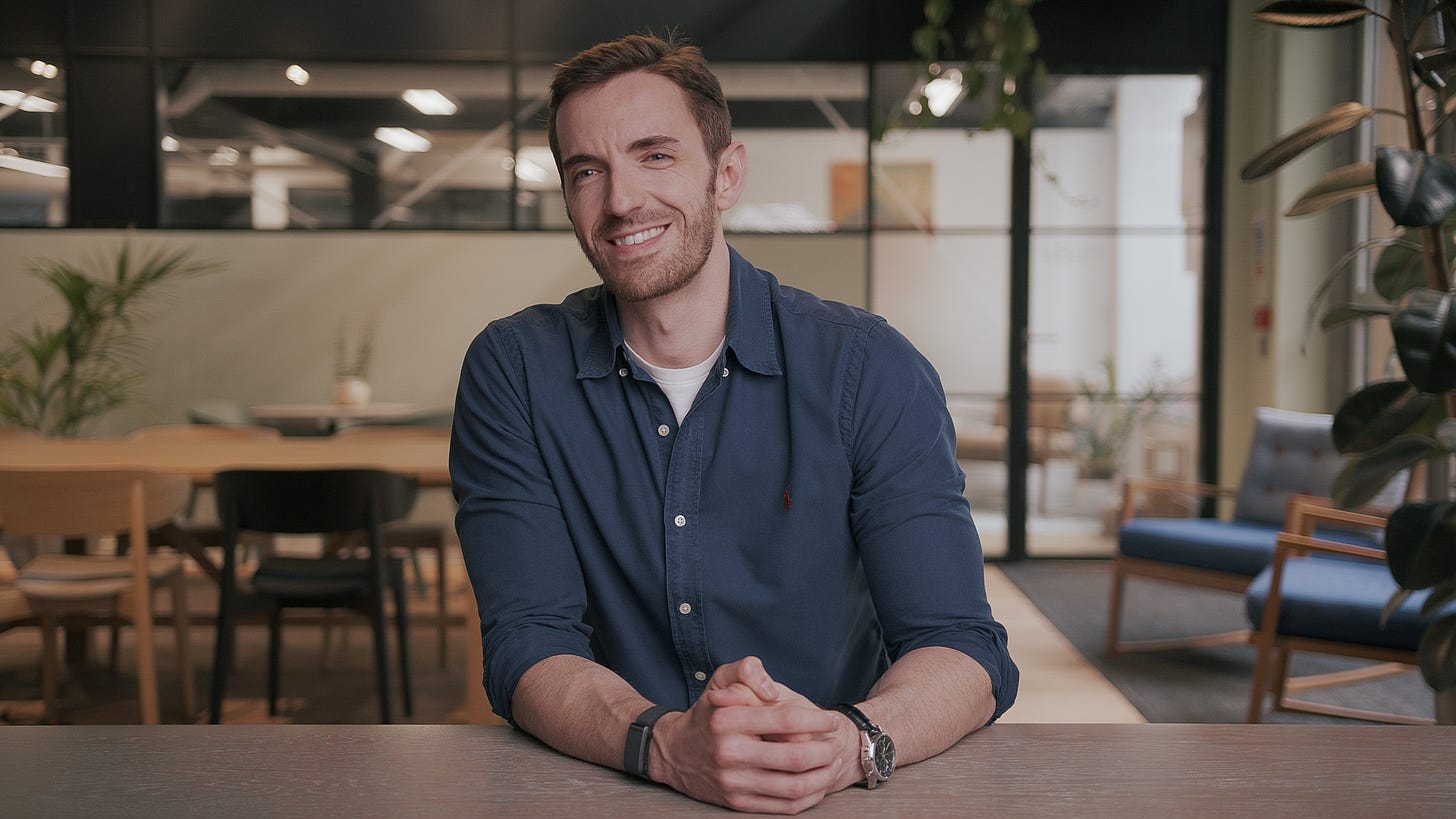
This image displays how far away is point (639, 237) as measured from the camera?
59.6 inches

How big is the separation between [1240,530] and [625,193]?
12.9 feet

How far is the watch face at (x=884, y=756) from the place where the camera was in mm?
1046

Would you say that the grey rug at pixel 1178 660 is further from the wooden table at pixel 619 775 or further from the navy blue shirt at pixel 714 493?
the wooden table at pixel 619 775

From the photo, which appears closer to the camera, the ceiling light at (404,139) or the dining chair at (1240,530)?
the dining chair at (1240,530)

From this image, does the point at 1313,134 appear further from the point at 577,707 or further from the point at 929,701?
the point at 577,707

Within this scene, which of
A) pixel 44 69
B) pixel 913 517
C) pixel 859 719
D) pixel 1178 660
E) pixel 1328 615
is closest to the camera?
pixel 859 719

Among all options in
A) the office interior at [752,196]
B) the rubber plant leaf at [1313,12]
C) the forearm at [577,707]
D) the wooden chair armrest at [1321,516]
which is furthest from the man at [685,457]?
the office interior at [752,196]

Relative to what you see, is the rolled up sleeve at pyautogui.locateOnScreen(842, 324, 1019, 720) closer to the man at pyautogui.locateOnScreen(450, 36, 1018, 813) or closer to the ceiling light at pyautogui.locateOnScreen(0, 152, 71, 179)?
the man at pyautogui.locateOnScreen(450, 36, 1018, 813)

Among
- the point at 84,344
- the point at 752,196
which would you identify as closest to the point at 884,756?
the point at 752,196

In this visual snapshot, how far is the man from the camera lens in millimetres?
1443

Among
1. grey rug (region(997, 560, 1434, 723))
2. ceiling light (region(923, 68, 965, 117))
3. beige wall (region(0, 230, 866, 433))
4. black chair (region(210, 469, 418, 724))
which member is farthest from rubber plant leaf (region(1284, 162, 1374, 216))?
ceiling light (region(923, 68, 965, 117))

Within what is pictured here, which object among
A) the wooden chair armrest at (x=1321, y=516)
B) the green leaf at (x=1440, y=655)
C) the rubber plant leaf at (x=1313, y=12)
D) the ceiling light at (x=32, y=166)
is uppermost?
the ceiling light at (x=32, y=166)

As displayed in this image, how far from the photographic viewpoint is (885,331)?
1.58 m

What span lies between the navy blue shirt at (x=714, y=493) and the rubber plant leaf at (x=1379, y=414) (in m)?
1.05
